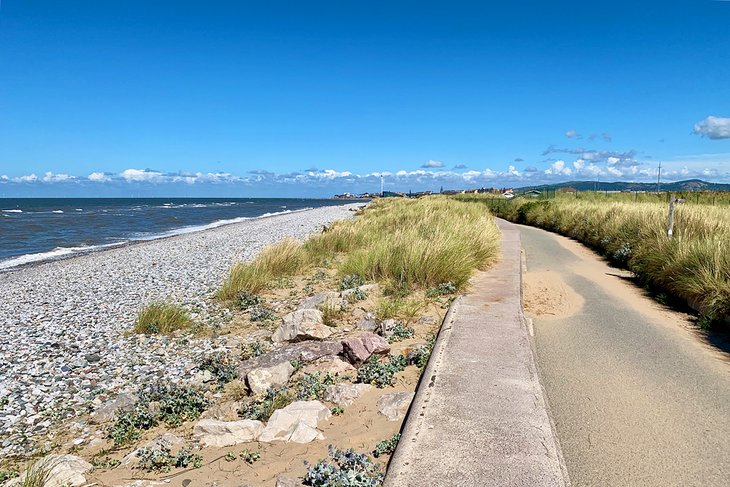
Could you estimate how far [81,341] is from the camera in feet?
24.3

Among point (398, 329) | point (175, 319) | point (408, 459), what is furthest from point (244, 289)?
point (408, 459)

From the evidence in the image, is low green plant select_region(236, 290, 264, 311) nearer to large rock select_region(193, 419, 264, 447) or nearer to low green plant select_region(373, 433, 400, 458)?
large rock select_region(193, 419, 264, 447)

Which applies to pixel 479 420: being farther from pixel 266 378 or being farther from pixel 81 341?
pixel 81 341

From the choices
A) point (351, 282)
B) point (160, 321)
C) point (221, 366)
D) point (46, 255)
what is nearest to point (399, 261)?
point (351, 282)

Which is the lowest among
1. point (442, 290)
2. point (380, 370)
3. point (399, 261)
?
point (380, 370)

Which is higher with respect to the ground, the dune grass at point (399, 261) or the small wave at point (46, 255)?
the dune grass at point (399, 261)

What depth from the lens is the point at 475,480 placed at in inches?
104

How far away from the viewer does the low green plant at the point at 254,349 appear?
249 inches

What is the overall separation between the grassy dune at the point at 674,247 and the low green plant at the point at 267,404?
544 cm

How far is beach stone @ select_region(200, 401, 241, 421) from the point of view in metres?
4.60

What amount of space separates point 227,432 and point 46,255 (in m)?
19.9

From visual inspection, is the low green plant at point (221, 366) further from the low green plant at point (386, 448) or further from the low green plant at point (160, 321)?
the low green plant at point (386, 448)

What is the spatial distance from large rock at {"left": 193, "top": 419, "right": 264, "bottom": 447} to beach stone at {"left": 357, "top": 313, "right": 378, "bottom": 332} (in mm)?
2843

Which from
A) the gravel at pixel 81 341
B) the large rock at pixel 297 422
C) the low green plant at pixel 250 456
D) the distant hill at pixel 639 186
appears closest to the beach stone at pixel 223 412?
the large rock at pixel 297 422
